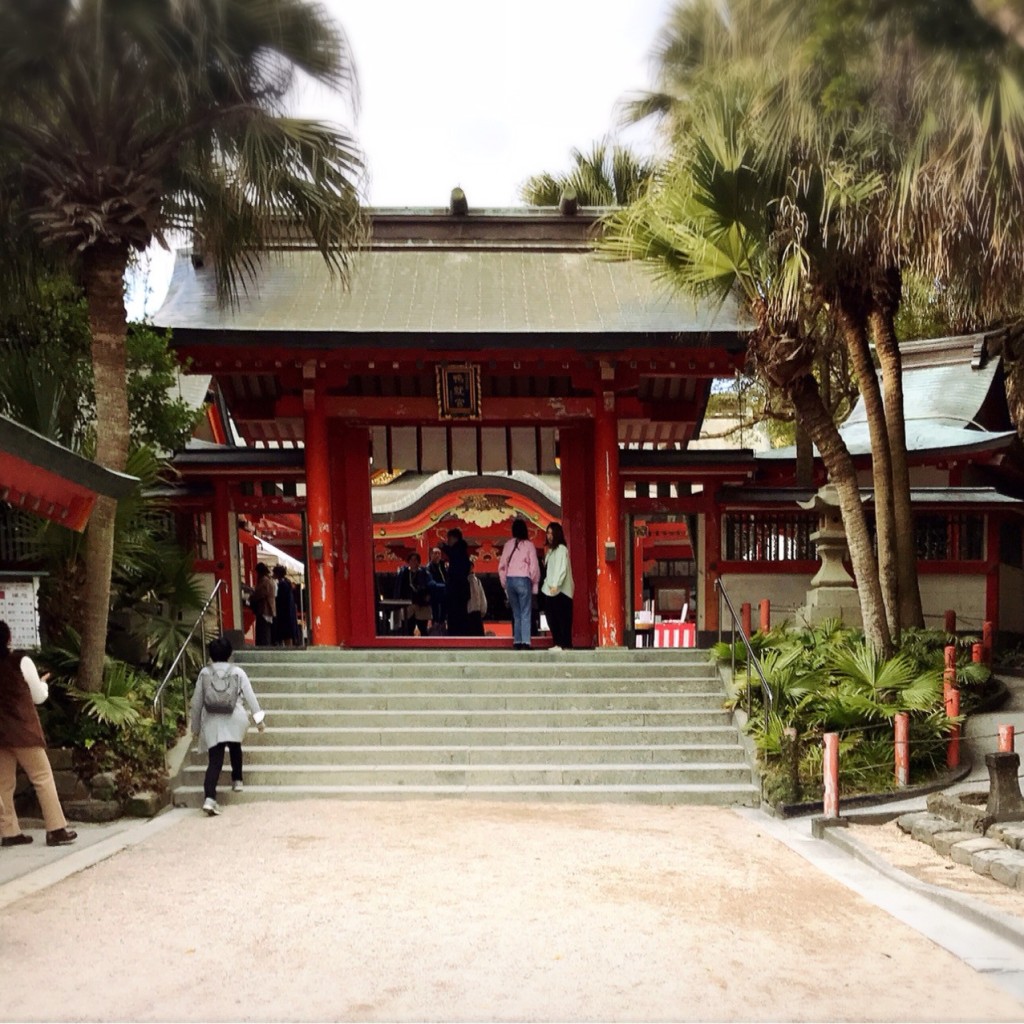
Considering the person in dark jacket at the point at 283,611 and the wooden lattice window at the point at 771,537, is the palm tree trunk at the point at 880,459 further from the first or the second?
the person in dark jacket at the point at 283,611

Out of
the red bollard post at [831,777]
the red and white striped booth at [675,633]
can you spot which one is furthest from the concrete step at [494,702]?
the red and white striped booth at [675,633]

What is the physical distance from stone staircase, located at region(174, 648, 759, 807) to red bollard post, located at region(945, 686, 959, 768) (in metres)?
1.86

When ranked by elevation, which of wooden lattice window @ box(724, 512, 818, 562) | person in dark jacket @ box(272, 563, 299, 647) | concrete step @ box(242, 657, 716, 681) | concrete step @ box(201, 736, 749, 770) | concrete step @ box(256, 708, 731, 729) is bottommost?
concrete step @ box(201, 736, 749, 770)

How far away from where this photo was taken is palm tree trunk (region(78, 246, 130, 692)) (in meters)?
8.95

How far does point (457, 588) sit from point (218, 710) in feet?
23.9

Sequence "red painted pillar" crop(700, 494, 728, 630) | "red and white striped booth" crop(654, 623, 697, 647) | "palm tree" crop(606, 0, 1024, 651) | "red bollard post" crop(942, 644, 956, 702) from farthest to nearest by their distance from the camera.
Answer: "red and white striped booth" crop(654, 623, 697, 647), "red painted pillar" crop(700, 494, 728, 630), "red bollard post" crop(942, 644, 956, 702), "palm tree" crop(606, 0, 1024, 651)

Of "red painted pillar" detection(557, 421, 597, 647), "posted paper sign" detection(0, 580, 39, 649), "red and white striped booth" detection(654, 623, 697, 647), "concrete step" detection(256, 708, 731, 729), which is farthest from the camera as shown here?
"red and white striped booth" detection(654, 623, 697, 647)

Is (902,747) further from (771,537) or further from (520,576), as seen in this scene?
(771,537)

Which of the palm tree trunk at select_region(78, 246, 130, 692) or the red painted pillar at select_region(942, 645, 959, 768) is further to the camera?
the red painted pillar at select_region(942, 645, 959, 768)

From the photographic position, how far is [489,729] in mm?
10414

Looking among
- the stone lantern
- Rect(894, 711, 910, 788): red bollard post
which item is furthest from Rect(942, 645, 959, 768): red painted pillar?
the stone lantern

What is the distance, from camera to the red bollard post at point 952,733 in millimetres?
9477

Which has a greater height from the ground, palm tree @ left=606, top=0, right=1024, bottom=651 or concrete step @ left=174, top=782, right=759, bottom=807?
palm tree @ left=606, top=0, right=1024, bottom=651

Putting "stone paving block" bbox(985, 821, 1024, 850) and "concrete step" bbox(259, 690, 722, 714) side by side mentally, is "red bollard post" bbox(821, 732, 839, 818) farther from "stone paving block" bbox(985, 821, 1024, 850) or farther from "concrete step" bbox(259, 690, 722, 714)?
"concrete step" bbox(259, 690, 722, 714)
